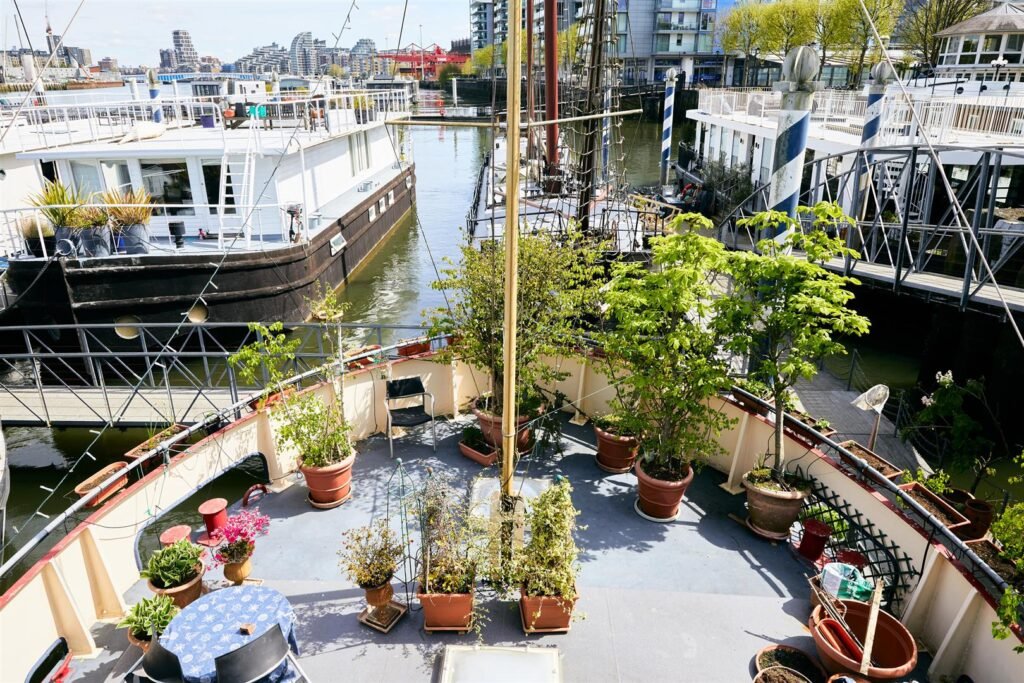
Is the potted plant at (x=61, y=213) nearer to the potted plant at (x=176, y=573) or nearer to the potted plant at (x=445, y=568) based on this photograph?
the potted plant at (x=176, y=573)

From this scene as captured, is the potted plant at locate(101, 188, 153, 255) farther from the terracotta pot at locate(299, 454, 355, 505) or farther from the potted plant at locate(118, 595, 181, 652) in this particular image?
the potted plant at locate(118, 595, 181, 652)

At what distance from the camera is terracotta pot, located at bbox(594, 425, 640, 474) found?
7352 millimetres

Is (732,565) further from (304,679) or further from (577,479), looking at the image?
(304,679)

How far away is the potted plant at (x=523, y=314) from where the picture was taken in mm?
7312

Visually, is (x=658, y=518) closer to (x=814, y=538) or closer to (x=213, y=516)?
(x=814, y=538)

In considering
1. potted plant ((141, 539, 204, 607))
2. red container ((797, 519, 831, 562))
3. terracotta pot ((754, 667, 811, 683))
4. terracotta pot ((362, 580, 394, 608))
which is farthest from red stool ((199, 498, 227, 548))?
red container ((797, 519, 831, 562))

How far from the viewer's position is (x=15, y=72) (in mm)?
38281

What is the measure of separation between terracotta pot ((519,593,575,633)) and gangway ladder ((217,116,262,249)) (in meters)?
11.4

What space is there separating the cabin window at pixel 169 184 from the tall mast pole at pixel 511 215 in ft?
43.0

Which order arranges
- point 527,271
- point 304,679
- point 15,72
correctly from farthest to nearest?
point 15,72
point 527,271
point 304,679

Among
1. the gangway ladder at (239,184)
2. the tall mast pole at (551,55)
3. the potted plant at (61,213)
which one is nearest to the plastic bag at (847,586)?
the tall mast pole at (551,55)

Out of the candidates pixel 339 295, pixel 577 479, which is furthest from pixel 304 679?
pixel 339 295

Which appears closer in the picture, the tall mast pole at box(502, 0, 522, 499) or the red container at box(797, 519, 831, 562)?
the tall mast pole at box(502, 0, 522, 499)

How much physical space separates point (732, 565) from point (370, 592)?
338 centimetres
